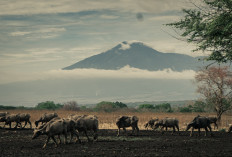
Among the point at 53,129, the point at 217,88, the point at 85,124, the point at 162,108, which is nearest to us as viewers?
the point at 53,129

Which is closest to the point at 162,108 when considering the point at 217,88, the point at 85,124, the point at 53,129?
the point at 217,88

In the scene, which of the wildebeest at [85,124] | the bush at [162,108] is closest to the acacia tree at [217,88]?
the wildebeest at [85,124]

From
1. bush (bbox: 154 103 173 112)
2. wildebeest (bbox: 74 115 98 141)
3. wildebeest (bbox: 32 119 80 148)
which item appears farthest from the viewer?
bush (bbox: 154 103 173 112)

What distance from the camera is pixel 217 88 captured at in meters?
48.3

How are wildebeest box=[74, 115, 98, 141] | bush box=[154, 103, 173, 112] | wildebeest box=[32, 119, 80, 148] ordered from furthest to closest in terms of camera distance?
bush box=[154, 103, 173, 112]
wildebeest box=[74, 115, 98, 141]
wildebeest box=[32, 119, 80, 148]

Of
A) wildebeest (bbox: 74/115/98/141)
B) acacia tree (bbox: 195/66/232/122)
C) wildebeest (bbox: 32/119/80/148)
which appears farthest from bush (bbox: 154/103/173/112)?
wildebeest (bbox: 32/119/80/148)

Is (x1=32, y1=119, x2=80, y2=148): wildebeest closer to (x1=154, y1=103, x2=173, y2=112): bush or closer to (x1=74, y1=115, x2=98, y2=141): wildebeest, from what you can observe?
(x1=74, y1=115, x2=98, y2=141): wildebeest

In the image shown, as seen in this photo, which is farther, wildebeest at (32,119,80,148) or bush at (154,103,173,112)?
bush at (154,103,173,112)

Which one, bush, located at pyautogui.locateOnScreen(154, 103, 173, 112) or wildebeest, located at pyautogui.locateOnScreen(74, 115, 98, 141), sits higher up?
bush, located at pyautogui.locateOnScreen(154, 103, 173, 112)

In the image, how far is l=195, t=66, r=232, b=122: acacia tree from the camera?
47656 millimetres

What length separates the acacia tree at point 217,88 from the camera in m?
47.7

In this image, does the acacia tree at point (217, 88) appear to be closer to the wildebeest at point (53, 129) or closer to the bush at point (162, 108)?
the wildebeest at point (53, 129)

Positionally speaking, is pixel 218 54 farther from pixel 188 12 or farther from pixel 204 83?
pixel 204 83

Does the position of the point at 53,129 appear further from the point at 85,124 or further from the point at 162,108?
the point at 162,108
